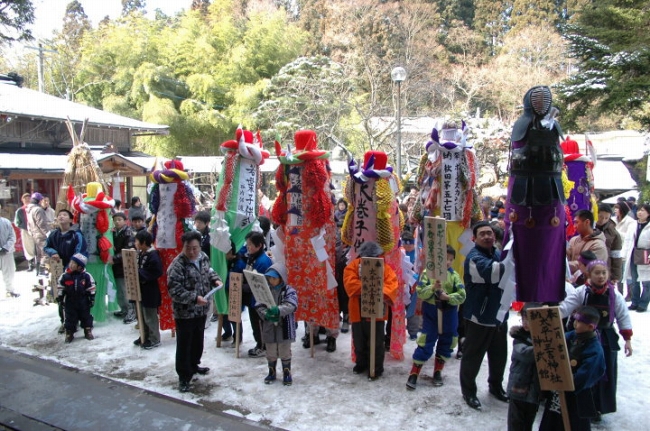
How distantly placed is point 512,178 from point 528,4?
102 ft

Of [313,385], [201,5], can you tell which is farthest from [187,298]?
[201,5]

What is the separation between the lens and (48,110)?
50.0 feet

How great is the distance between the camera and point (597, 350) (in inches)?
129

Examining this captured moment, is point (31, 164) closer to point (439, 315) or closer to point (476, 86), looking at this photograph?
point (439, 315)

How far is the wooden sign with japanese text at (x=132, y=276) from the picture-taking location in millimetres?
6258

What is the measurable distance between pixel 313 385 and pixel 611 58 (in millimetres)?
9139

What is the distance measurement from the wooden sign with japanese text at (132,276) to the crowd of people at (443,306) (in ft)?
0.24

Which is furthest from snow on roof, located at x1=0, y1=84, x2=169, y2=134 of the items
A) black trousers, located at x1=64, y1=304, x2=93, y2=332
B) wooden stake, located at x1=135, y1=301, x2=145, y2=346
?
wooden stake, located at x1=135, y1=301, x2=145, y2=346

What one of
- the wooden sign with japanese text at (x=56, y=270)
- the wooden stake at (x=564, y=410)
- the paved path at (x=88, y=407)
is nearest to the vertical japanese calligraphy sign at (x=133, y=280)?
the paved path at (x=88, y=407)

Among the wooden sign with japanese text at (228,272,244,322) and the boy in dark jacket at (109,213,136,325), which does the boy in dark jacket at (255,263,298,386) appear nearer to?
the wooden sign with japanese text at (228,272,244,322)

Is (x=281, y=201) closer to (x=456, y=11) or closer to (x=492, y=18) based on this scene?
(x=492, y=18)

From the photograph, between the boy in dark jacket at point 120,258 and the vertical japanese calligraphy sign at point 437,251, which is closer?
the vertical japanese calligraphy sign at point 437,251

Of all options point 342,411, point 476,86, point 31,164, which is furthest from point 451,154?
point 476,86

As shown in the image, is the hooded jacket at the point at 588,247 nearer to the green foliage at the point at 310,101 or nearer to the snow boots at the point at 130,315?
the snow boots at the point at 130,315
